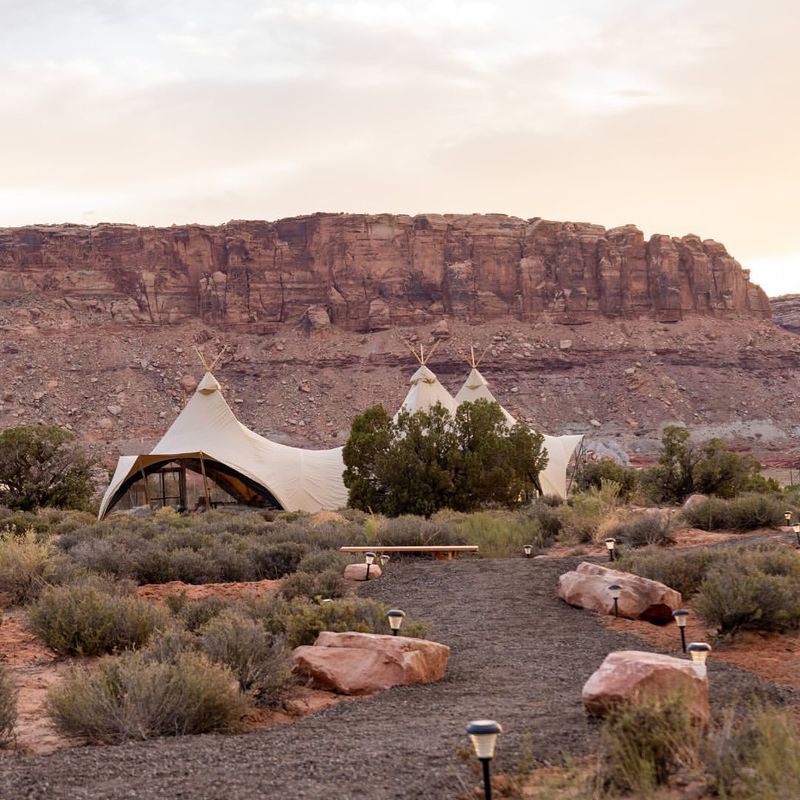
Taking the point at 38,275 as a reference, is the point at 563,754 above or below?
below

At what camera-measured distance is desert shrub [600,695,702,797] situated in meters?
4.51

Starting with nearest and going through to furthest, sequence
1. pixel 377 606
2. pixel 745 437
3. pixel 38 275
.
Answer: pixel 377 606 < pixel 745 437 < pixel 38 275

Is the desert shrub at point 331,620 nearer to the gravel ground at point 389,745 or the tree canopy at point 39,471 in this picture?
the gravel ground at point 389,745

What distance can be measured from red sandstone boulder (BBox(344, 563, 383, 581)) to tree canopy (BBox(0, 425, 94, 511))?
2079 centimetres

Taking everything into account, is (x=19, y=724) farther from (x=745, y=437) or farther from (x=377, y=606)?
(x=745, y=437)

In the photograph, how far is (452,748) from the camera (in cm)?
543

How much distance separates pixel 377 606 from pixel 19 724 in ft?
10.9

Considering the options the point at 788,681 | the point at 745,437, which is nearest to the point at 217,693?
the point at 788,681

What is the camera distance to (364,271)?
84438mm

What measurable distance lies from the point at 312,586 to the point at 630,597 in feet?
11.7

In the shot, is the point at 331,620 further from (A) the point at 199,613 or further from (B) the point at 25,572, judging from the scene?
(B) the point at 25,572

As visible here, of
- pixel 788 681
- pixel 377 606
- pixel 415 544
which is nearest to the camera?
pixel 788 681

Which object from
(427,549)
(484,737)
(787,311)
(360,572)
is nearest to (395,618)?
(484,737)

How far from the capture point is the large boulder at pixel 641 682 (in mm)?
5406
